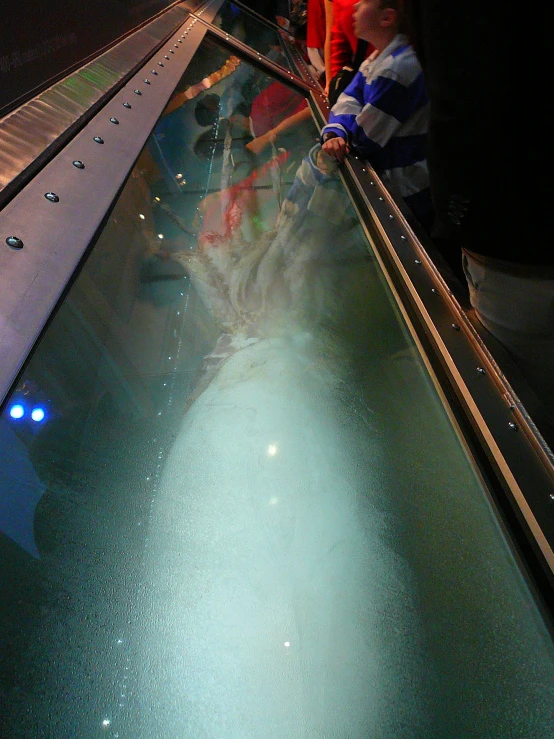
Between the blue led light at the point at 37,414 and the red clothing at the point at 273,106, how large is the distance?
1585 mm

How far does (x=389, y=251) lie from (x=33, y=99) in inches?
29.7

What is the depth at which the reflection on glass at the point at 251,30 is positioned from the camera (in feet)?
8.48

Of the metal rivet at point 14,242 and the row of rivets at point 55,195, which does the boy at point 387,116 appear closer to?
the row of rivets at point 55,195

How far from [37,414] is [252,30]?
11.1ft

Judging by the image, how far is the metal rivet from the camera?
0.52m

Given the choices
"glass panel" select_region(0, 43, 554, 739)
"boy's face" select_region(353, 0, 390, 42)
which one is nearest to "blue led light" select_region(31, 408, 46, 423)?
"glass panel" select_region(0, 43, 554, 739)

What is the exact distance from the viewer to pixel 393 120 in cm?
133

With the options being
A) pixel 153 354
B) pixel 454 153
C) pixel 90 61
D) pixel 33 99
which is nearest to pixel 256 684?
pixel 153 354

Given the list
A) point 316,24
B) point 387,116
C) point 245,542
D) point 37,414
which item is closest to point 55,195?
point 37,414

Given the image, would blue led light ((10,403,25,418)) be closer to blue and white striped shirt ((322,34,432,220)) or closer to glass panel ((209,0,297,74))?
blue and white striped shirt ((322,34,432,220))

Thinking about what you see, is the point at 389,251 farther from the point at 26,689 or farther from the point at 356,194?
the point at 26,689

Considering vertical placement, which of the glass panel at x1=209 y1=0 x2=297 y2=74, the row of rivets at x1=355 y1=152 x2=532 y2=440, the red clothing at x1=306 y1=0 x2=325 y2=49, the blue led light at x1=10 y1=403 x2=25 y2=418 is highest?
the red clothing at x1=306 y1=0 x2=325 y2=49

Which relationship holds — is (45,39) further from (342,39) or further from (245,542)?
(342,39)

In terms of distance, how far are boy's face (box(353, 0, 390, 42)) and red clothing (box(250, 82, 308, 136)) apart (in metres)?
0.57
